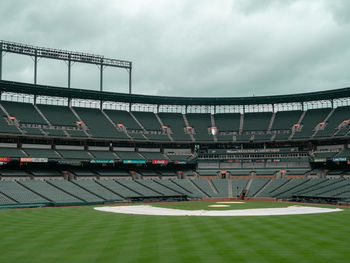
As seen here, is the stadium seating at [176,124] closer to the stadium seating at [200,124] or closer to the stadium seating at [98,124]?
the stadium seating at [200,124]

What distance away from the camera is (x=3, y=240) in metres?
26.2

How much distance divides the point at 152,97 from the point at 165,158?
1762cm

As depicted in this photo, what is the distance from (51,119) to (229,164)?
47166 mm

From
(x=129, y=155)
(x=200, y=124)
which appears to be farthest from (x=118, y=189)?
(x=200, y=124)

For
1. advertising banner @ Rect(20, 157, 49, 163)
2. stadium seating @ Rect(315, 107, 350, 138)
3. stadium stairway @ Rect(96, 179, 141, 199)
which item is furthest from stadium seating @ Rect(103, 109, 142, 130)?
stadium seating @ Rect(315, 107, 350, 138)

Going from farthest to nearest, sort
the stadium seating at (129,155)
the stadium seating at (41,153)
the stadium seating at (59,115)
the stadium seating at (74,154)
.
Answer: the stadium seating at (129,155)
the stadium seating at (59,115)
the stadium seating at (74,154)
the stadium seating at (41,153)

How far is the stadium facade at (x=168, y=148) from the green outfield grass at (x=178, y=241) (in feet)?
104

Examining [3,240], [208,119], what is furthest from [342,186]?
[3,240]

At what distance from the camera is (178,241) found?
25.2m

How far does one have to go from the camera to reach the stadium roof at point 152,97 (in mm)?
80750

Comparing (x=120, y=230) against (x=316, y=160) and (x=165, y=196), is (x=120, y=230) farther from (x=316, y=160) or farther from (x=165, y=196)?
(x=316, y=160)

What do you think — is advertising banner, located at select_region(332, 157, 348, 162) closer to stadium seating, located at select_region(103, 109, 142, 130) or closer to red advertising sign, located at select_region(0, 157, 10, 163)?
stadium seating, located at select_region(103, 109, 142, 130)

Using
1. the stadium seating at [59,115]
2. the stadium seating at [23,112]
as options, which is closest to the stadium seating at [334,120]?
the stadium seating at [59,115]

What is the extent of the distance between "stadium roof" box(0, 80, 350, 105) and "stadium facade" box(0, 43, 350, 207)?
10.7 inches
